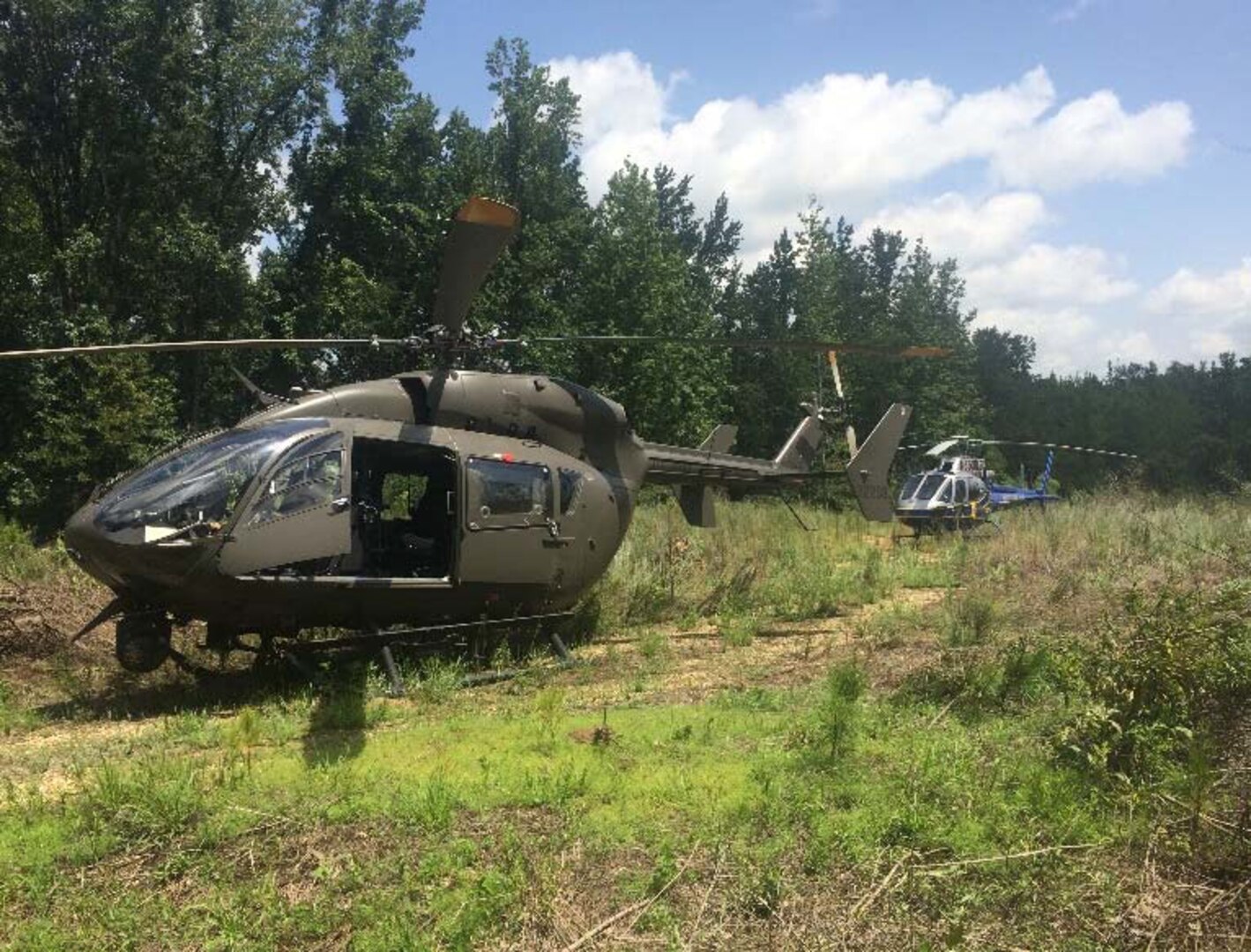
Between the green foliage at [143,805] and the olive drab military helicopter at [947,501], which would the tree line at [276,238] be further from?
the green foliage at [143,805]

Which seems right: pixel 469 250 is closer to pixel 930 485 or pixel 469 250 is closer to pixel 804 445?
pixel 804 445

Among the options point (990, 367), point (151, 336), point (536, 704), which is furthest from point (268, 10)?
point (990, 367)

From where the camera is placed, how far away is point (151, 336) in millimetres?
27016

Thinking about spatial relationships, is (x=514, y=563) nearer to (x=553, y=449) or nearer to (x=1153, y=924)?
(x=553, y=449)

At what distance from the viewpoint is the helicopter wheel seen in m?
7.25

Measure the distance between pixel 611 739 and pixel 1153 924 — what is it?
3.10 metres

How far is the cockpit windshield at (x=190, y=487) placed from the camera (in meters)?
6.96

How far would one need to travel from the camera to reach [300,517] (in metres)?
7.40

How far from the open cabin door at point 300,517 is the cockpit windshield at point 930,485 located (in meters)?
18.9

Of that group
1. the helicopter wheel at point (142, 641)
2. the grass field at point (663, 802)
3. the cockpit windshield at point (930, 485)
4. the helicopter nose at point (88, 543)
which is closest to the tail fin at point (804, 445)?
the grass field at point (663, 802)

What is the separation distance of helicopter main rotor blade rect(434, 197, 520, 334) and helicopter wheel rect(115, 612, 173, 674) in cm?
324

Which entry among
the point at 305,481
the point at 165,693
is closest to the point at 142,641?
the point at 165,693

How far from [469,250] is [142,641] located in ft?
12.7

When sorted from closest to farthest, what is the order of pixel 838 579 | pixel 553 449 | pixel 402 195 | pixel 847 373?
pixel 553 449
pixel 838 579
pixel 402 195
pixel 847 373
